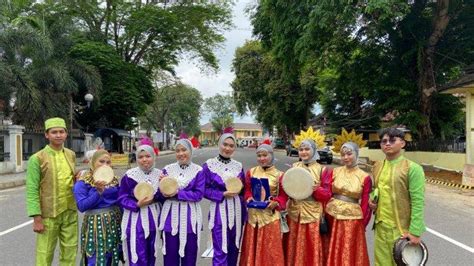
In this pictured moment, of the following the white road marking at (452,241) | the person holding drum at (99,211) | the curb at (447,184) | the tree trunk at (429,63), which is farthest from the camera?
the tree trunk at (429,63)

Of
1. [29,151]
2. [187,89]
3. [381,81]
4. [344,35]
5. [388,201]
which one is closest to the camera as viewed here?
[388,201]

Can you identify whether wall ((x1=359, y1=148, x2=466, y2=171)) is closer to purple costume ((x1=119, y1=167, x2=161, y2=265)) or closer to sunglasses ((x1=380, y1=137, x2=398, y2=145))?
sunglasses ((x1=380, y1=137, x2=398, y2=145))

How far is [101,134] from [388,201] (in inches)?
1182

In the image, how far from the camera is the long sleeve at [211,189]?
473 cm

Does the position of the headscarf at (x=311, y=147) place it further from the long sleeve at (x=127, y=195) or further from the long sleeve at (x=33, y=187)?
the long sleeve at (x=33, y=187)

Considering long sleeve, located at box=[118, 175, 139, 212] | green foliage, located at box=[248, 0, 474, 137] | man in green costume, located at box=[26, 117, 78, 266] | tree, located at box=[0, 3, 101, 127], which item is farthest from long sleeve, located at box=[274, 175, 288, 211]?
tree, located at box=[0, 3, 101, 127]

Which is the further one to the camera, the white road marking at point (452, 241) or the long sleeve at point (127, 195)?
the white road marking at point (452, 241)

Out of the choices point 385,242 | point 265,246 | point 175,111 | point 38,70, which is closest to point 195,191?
point 265,246

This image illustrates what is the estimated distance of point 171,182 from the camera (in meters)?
4.47

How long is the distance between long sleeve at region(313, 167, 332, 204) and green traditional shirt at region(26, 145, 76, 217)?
2364 millimetres

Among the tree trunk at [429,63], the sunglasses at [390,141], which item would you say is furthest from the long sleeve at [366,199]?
the tree trunk at [429,63]

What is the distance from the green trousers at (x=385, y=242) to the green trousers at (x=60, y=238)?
286 cm

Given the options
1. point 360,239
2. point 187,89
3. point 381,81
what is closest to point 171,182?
point 360,239

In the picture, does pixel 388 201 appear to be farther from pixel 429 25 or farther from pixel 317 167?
pixel 429 25
